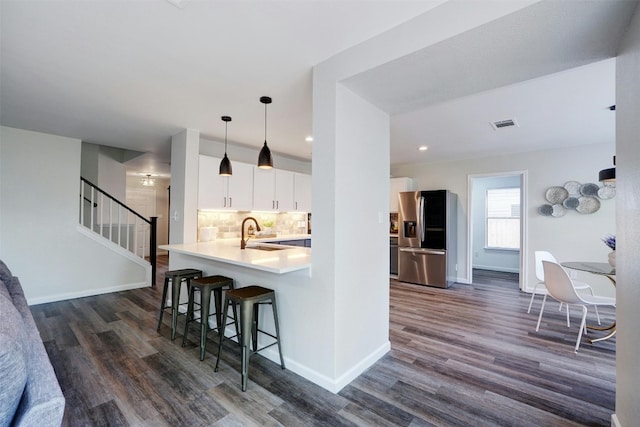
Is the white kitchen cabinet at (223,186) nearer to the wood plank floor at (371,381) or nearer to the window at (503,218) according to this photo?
the wood plank floor at (371,381)

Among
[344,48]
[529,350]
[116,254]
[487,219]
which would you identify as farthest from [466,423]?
[487,219]

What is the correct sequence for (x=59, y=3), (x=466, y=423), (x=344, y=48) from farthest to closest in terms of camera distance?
(x=344, y=48), (x=466, y=423), (x=59, y=3)

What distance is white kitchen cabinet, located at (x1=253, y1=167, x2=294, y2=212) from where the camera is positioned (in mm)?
4762

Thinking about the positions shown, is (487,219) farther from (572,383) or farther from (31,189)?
(31,189)

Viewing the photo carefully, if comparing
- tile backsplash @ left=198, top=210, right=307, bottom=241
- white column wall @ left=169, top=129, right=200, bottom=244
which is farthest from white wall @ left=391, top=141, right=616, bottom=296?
white column wall @ left=169, top=129, right=200, bottom=244

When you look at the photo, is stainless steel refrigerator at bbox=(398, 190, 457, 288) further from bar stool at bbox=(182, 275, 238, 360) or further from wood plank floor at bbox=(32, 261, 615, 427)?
bar stool at bbox=(182, 275, 238, 360)

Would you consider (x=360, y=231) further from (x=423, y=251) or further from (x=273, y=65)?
(x=423, y=251)

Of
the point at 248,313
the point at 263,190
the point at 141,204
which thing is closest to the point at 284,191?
the point at 263,190

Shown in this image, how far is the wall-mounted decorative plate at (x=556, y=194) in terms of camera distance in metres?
4.64

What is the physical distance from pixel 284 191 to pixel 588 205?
490cm

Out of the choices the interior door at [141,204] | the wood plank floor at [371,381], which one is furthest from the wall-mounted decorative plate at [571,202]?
the interior door at [141,204]

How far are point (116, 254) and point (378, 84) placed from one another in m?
4.94

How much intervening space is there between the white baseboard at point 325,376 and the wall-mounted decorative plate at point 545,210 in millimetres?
4001

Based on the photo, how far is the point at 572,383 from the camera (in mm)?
2211
